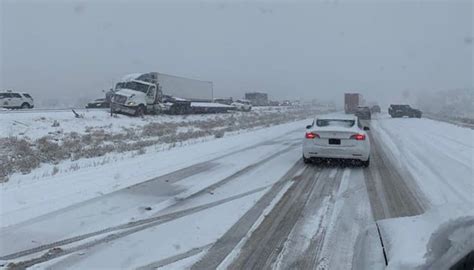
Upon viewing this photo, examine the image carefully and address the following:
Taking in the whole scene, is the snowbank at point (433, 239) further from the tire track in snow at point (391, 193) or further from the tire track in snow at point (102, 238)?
the tire track in snow at point (102, 238)

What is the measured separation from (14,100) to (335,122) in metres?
35.1

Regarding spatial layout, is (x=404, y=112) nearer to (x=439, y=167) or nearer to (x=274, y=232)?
(x=439, y=167)

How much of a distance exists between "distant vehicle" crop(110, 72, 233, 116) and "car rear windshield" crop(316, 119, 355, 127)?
23933 mm

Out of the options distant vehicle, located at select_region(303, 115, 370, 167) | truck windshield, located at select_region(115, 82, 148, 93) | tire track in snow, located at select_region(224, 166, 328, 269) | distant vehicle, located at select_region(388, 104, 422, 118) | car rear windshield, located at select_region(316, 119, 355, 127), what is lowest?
distant vehicle, located at select_region(388, 104, 422, 118)

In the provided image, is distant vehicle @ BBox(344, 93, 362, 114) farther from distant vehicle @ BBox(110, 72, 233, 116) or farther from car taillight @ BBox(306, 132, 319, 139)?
car taillight @ BBox(306, 132, 319, 139)

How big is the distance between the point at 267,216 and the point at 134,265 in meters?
2.68

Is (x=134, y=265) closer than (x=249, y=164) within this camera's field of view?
Yes

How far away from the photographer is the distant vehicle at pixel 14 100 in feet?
129

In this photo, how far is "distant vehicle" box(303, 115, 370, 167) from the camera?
1253 centimetres

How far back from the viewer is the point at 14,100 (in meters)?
39.8

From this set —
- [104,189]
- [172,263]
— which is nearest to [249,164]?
[104,189]

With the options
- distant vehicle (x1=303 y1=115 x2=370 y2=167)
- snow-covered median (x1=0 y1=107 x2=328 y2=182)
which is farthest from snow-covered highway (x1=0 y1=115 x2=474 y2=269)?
snow-covered median (x1=0 y1=107 x2=328 y2=182)

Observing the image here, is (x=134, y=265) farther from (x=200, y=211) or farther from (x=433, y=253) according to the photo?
(x=433, y=253)

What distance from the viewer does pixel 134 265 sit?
190 inches
